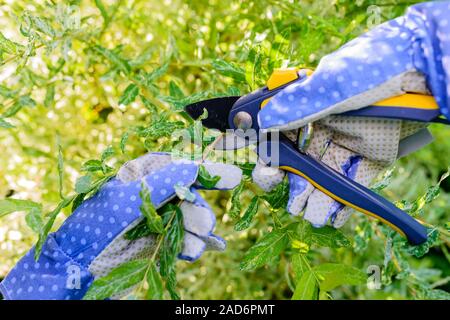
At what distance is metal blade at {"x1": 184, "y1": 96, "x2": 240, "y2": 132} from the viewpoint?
55 centimetres

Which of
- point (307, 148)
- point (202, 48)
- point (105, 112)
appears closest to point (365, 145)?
point (307, 148)

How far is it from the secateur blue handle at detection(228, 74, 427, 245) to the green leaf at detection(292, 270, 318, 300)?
3.5 inches

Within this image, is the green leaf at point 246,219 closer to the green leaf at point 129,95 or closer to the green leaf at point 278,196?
the green leaf at point 278,196

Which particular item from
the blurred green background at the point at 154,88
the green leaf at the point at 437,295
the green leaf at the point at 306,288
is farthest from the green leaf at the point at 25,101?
the green leaf at the point at 437,295

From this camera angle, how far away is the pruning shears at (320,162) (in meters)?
0.47

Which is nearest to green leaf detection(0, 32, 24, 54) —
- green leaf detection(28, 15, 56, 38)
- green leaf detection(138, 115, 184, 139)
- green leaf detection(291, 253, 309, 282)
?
green leaf detection(28, 15, 56, 38)

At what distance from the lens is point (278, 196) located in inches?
23.8

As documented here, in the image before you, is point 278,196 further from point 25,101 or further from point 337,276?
point 25,101

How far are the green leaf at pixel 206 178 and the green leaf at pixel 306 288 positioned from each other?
0.46 feet

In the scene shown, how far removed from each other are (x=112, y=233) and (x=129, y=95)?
289 millimetres

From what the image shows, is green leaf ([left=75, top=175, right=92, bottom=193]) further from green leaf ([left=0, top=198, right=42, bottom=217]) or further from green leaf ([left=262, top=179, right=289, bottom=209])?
green leaf ([left=262, top=179, right=289, bottom=209])

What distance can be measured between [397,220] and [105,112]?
2.37 feet

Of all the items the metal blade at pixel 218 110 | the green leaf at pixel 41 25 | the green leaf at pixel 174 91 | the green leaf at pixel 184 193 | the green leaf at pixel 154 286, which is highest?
the green leaf at pixel 41 25

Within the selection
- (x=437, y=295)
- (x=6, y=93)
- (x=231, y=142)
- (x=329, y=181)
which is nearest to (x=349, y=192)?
(x=329, y=181)
